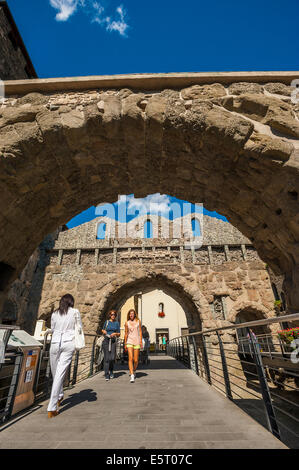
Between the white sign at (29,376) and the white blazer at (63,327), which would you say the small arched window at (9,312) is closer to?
the white sign at (29,376)

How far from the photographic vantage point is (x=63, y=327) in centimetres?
296

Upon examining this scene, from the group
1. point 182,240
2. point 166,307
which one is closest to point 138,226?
point 182,240

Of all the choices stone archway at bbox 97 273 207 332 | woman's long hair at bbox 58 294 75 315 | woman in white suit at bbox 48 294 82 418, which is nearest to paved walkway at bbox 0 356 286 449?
woman in white suit at bbox 48 294 82 418

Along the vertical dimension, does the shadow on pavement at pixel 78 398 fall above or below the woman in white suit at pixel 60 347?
below

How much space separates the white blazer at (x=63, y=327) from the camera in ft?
9.52

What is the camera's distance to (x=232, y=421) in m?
2.40

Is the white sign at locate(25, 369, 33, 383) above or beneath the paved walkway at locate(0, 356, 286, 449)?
above

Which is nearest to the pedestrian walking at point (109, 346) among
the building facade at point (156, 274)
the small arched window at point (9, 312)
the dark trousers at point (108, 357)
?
the dark trousers at point (108, 357)

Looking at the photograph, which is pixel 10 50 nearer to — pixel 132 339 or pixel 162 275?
pixel 132 339

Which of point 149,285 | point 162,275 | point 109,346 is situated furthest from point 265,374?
point 149,285

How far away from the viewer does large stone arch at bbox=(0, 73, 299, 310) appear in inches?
128

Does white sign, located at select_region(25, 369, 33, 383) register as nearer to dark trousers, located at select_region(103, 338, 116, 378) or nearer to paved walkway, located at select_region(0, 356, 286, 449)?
paved walkway, located at select_region(0, 356, 286, 449)
